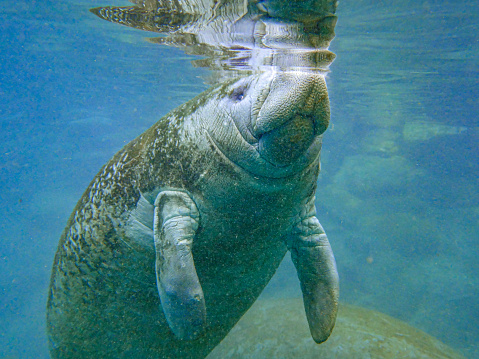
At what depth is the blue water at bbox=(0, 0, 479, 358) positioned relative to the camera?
39.3ft

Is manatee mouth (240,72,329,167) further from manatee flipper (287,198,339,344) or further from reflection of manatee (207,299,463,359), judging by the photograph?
reflection of manatee (207,299,463,359)

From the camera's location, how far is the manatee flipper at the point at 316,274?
2789mm

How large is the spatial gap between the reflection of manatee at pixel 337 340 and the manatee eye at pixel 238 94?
187 inches

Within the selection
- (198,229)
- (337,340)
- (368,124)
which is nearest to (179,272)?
(198,229)

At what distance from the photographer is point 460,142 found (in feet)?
76.8

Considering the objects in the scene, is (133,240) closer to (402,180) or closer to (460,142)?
(402,180)

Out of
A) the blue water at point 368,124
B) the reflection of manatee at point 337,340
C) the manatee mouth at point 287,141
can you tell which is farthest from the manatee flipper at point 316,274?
the blue water at point 368,124

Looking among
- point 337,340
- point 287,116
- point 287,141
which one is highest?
point 287,116

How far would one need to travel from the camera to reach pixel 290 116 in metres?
1.99

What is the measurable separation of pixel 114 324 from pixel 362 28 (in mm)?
11590

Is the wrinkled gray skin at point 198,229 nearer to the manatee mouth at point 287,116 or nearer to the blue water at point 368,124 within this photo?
the manatee mouth at point 287,116

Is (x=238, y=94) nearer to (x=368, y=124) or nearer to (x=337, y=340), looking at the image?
(x=337, y=340)

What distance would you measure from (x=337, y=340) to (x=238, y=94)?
5.03 metres

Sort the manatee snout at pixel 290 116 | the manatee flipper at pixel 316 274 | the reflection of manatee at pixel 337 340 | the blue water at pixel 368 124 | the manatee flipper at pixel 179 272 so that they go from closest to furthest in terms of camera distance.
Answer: the manatee snout at pixel 290 116 < the manatee flipper at pixel 179 272 < the manatee flipper at pixel 316 274 < the reflection of manatee at pixel 337 340 < the blue water at pixel 368 124
